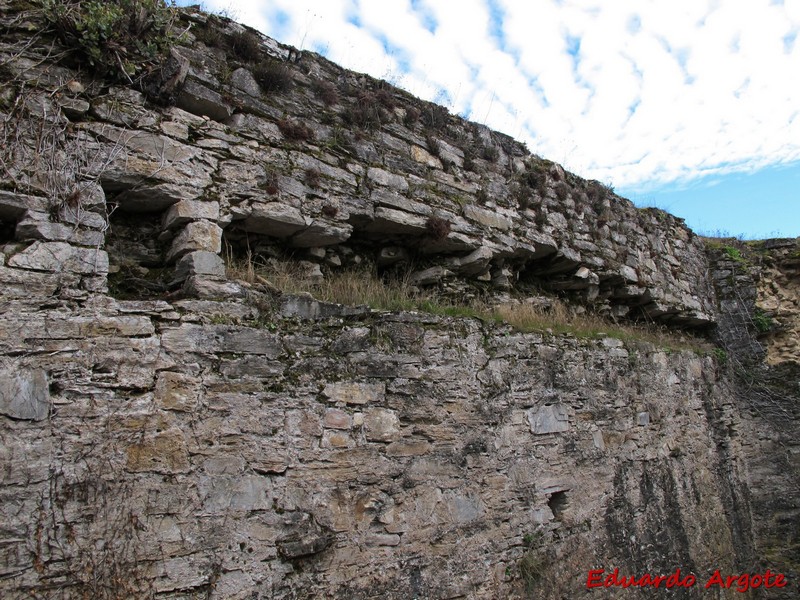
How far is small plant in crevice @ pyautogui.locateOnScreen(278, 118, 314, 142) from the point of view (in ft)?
14.0

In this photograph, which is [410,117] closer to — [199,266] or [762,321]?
[199,266]

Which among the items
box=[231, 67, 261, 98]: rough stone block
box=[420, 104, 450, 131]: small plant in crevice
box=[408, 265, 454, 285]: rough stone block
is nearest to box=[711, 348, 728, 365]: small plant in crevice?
box=[408, 265, 454, 285]: rough stone block

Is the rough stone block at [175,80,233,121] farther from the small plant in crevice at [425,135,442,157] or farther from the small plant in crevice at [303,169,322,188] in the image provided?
the small plant in crevice at [425,135,442,157]

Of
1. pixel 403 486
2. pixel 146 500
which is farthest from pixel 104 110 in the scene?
pixel 403 486

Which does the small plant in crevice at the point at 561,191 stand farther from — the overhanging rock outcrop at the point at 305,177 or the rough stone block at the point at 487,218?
the rough stone block at the point at 487,218

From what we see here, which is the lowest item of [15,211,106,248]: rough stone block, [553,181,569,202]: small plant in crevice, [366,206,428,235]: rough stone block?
[15,211,106,248]: rough stone block

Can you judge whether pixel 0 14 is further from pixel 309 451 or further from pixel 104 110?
pixel 309 451

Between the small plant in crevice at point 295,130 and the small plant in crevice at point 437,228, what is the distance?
125 cm

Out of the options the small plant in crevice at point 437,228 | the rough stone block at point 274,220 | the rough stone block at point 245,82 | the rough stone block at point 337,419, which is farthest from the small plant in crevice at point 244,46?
the rough stone block at point 337,419

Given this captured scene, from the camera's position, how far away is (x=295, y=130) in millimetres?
4312

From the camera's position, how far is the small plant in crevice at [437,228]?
488 centimetres

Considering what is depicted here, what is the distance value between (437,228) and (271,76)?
73.3 inches

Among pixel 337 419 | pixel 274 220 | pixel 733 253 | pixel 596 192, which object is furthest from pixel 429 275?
pixel 733 253

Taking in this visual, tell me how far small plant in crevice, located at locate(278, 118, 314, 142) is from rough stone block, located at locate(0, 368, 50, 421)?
2.43 m
